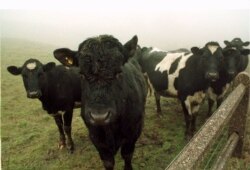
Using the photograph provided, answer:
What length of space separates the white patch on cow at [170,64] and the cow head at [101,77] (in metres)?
3.79

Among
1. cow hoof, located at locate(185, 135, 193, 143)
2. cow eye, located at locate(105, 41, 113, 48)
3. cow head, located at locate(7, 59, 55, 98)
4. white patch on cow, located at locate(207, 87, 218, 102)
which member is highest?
cow eye, located at locate(105, 41, 113, 48)

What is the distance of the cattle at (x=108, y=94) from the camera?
3219 millimetres

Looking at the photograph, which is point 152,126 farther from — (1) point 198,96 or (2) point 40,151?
(2) point 40,151

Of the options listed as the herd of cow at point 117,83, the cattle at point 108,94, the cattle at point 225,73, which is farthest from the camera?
the cattle at point 225,73

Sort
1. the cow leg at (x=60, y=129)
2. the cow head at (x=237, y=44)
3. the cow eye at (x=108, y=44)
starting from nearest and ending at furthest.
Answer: the cow eye at (x=108, y=44)
the cow leg at (x=60, y=129)
the cow head at (x=237, y=44)

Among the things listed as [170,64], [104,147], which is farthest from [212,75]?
[104,147]

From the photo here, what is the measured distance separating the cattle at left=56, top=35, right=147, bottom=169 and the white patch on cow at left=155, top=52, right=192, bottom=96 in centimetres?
287

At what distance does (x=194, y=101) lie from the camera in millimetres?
6816

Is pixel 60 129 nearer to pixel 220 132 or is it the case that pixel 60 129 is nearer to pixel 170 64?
pixel 170 64

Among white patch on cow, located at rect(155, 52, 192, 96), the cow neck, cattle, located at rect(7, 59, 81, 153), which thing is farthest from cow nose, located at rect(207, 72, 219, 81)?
the cow neck

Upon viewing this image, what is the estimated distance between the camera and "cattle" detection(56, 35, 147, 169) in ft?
10.6

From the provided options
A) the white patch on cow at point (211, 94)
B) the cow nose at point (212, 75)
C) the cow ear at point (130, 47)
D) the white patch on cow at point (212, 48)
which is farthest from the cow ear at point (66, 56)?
the white patch on cow at point (211, 94)

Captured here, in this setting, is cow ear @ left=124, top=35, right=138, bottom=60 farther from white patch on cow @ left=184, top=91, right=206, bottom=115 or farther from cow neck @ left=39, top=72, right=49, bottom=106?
white patch on cow @ left=184, top=91, right=206, bottom=115

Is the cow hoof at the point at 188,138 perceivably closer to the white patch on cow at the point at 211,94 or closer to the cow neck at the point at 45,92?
the white patch on cow at the point at 211,94
